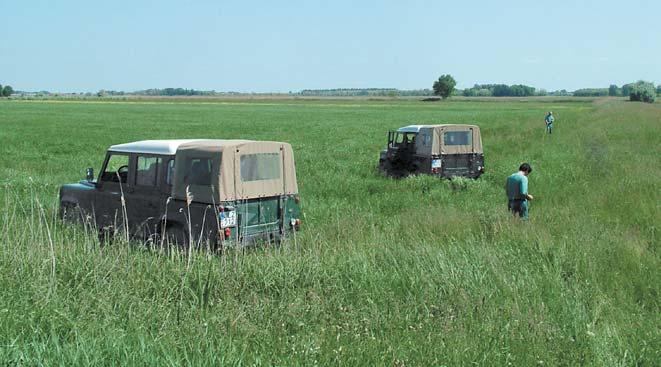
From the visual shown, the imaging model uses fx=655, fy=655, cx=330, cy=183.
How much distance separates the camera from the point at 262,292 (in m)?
6.00

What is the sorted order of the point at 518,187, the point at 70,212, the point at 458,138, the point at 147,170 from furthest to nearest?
the point at 458,138 < the point at 518,187 < the point at 70,212 < the point at 147,170

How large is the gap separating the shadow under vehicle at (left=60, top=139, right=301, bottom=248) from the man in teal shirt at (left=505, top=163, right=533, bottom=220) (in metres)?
3.85

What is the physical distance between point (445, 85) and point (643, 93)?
64.4 m

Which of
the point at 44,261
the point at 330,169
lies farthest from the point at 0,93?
the point at 44,261

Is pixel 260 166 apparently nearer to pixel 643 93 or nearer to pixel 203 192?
pixel 203 192

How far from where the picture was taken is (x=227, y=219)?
328 inches

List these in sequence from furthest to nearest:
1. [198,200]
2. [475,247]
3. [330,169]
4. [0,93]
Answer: [0,93] < [330,169] < [198,200] < [475,247]

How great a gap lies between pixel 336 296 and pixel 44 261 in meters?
2.73

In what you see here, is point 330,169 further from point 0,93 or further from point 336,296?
point 0,93

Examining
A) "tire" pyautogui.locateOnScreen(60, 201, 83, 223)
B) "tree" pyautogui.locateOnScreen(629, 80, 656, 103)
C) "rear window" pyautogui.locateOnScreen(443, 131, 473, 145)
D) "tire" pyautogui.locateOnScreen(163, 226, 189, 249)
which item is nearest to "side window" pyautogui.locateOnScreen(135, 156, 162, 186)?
"tire" pyautogui.locateOnScreen(163, 226, 189, 249)

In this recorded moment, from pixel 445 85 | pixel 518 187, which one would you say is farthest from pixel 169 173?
pixel 445 85

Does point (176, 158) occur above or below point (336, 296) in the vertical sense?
above

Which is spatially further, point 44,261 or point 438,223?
point 438,223

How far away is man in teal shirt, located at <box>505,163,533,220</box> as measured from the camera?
10.8 m
